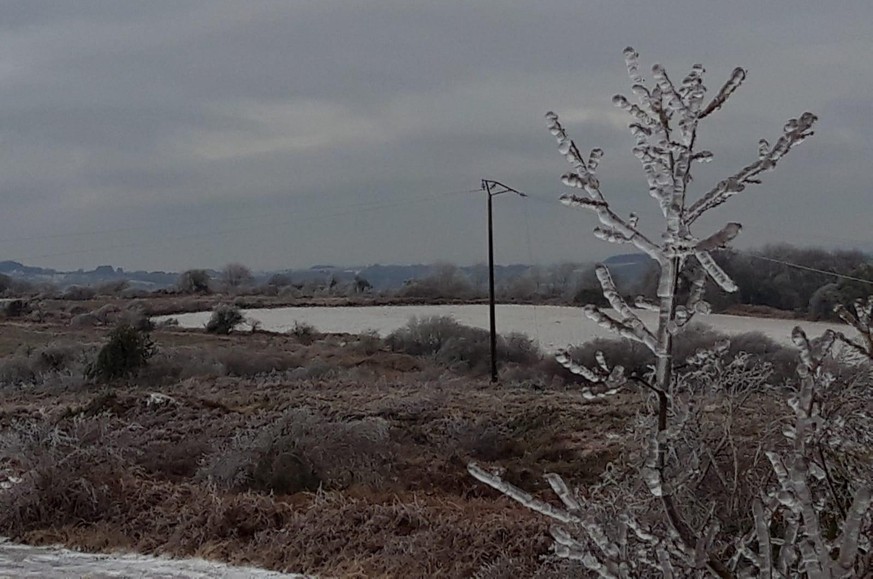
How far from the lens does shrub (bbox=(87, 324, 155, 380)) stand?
83.8ft

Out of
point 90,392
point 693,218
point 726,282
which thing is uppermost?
point 693,218

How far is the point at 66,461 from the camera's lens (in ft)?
33.6

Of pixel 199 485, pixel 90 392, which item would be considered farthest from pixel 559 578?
pixel 90 392

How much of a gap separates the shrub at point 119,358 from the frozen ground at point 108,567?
57.0ft

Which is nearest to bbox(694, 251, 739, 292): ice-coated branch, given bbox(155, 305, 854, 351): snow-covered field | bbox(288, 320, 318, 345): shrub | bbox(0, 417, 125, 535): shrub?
bbox(0, 417, 125, 535): shrub

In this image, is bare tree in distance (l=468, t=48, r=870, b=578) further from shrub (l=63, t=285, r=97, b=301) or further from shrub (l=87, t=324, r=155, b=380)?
shrub (l=63, t=285, r=97, b=301)

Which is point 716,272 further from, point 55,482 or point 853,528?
point 55,482

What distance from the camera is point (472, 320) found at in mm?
37438

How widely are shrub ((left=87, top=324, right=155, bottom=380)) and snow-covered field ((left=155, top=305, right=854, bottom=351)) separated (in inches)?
512

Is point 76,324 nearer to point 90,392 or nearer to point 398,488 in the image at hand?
point 90,392

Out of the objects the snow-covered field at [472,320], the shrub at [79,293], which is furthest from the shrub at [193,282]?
the snow-covered field at [472,320]

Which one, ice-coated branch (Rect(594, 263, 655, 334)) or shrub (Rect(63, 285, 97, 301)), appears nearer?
ice-coated branch (Rect(594, 263, 655, 334))

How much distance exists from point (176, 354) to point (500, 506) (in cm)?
2147

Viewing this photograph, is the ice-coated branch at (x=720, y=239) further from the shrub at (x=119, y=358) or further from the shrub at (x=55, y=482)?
the shrub at (x=119, y=358)
